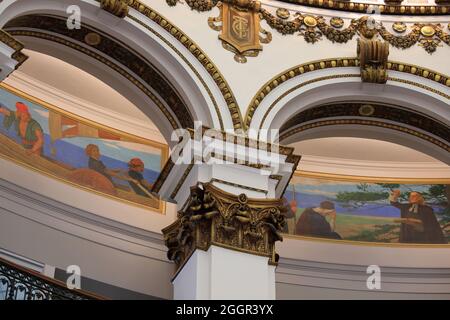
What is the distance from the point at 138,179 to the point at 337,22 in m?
4.06

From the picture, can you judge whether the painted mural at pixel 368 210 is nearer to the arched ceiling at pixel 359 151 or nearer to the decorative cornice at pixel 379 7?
the arched ceiling at pixel 359 151

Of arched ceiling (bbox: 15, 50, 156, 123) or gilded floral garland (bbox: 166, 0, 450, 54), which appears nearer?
gilded floral garland (bbox: 166, 0, 450, 54)

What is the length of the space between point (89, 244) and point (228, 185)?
12.3 ft

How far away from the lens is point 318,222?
537 inches

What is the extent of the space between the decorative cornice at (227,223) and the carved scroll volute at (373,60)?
6.29 ft

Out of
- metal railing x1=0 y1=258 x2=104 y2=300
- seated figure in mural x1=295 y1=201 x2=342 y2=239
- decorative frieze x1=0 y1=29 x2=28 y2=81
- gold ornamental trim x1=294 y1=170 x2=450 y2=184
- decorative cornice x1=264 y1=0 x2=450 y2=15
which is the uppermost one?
decorative cornice x1=264 y1=0 x2=450 y2=15

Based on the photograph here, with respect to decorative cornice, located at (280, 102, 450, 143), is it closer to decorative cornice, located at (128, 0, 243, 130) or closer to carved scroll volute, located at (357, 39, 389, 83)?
carved scroll volute, located at (357, 39, 389, 83)

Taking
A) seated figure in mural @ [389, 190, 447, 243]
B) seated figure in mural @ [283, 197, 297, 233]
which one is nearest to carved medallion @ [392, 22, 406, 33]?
seated figure in mural @ [283, 197, 297, 233]

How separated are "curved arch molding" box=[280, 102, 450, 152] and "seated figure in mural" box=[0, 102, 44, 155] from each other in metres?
3.81

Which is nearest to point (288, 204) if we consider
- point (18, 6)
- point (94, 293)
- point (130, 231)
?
point (130, 231)

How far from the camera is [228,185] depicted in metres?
8.80

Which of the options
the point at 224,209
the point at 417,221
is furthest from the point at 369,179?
the point at 224,209

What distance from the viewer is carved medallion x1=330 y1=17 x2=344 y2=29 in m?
10.3

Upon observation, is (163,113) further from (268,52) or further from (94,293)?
(94,293)
